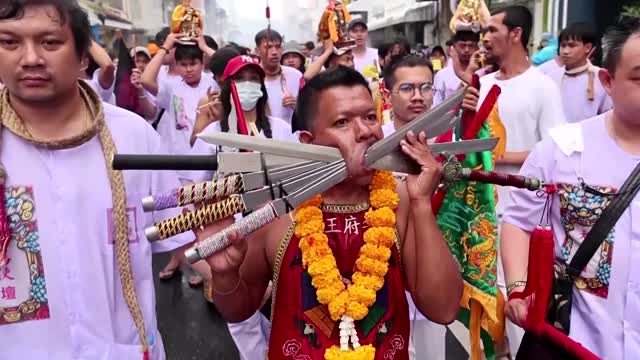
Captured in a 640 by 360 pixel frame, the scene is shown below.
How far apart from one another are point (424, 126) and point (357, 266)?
50 cm

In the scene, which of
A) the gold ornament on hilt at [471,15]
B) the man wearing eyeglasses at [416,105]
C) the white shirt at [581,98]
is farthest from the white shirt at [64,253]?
the white shirt at [581,98]

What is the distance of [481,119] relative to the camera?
274cm

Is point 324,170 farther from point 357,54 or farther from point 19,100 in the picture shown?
point 357,54

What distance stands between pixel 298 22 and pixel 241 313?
156 ft

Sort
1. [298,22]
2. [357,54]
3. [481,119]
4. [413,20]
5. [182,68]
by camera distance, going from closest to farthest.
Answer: [481,119] → [182,68] → [357,54] → [413,20] → [298,22]

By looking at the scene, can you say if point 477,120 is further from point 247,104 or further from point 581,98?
point 581,98

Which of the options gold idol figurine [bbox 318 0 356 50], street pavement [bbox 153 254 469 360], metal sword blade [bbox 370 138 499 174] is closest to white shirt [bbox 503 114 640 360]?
metal sword blade [bbox 370 138 499 174]

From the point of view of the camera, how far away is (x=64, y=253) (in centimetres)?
195

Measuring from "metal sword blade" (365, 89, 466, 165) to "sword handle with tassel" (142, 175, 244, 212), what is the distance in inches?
15.2

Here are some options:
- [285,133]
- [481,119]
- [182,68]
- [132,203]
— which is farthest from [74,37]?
[182,68]

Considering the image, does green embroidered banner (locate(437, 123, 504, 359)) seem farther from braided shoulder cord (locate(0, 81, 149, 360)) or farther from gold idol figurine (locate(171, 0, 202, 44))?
gold idol figurine (locate(171, 0, 202, 44))

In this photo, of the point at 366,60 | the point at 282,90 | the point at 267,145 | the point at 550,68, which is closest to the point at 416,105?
the point at 267,145

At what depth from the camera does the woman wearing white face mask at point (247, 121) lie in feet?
11.2

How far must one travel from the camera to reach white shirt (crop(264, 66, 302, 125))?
20.1 ft
